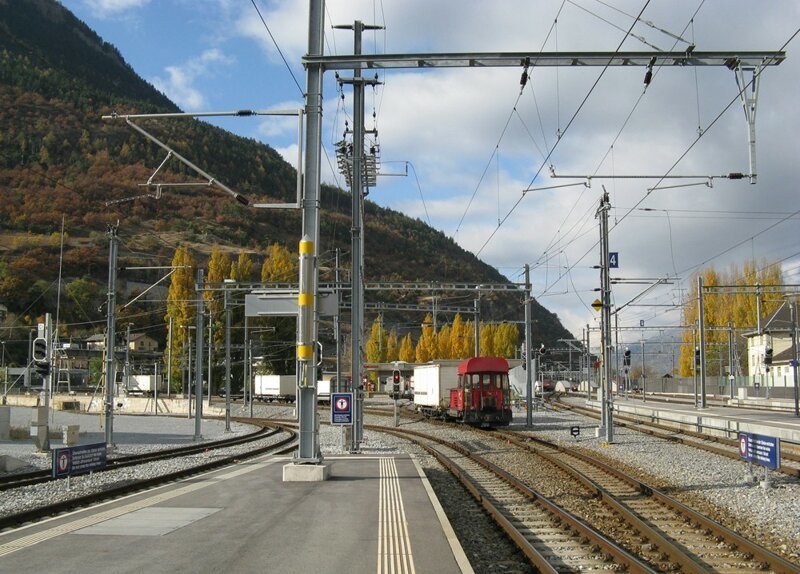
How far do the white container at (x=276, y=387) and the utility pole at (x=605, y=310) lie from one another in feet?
175

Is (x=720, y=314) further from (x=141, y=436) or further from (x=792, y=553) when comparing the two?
(x=792, y=553)

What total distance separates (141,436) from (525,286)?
2135 centimetres

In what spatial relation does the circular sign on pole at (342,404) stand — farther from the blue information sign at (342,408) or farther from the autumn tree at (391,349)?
the autumn tree at (391,349)

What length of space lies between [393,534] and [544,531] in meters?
3.44

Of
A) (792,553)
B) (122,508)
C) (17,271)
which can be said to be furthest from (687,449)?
(17,271)

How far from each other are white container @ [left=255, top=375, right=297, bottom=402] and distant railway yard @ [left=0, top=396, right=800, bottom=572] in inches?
1904

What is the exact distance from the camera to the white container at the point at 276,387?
8044cm

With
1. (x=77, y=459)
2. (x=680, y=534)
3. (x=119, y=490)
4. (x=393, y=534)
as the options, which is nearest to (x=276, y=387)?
(x=77, y=459)

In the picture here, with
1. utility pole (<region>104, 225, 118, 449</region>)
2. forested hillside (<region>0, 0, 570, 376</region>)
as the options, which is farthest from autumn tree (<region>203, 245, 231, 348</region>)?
utility pole (<region>104, 225, 118, 449</region>)

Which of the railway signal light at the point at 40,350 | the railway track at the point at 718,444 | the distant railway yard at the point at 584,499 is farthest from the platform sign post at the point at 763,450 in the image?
the railway signal light at the point at 40,350

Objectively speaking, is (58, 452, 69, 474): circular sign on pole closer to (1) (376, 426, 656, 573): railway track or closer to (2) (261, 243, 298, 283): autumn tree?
(1) (376, 426, 656, 573): railway track

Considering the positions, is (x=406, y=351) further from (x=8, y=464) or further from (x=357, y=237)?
(x=8, y=464)

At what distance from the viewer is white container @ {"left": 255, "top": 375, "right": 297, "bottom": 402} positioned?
80.4 meters

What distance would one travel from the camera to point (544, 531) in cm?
1271
